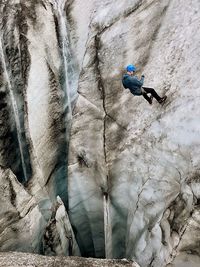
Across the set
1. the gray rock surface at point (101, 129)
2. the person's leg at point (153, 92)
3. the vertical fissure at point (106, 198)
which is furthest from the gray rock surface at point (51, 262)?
the person's leg at point (153, 92)

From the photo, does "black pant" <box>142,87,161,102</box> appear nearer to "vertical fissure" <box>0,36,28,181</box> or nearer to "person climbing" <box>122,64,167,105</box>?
"person climbing" <box>122,64,167,105</box>

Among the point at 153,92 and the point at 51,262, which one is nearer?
the point at 51,262

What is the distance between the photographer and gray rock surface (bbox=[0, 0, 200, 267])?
1061 cm

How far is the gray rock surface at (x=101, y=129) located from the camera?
34.8 feet

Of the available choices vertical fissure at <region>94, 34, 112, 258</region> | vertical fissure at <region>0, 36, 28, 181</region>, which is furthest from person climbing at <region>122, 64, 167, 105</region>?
vertical fissure at <region>0, 36, 28, 181</region>

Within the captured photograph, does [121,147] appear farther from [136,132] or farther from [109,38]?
[109,38]

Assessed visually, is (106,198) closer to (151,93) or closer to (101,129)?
(101,129)

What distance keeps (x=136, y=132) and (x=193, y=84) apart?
7.26 ft

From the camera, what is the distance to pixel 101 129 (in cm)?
1291

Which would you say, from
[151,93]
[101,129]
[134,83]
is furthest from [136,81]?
[101,129]

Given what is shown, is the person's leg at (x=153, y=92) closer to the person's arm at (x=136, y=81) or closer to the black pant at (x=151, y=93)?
the black pant at (x=151, y=93)

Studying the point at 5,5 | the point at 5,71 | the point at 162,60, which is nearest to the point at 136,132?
the point at 162,60

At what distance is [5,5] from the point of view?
44.4 feet

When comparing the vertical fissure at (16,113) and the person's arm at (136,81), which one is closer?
the person's arm at (136,81)
